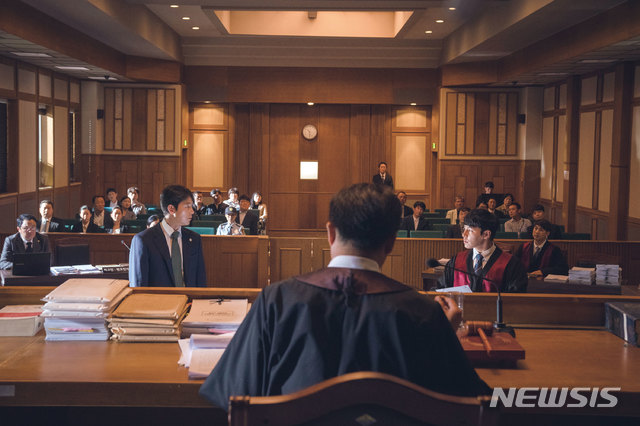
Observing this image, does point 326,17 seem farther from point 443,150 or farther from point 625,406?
point 625,406

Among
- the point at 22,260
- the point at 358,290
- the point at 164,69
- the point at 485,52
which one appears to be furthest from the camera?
the point at 164,69

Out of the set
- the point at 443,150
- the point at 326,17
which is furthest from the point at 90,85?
the point at 443,150

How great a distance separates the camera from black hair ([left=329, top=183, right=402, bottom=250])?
6.82 ft

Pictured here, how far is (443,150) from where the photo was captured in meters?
16.2

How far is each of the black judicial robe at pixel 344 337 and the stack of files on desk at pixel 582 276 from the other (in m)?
5.34

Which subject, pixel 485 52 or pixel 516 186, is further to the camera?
pixel 516 186

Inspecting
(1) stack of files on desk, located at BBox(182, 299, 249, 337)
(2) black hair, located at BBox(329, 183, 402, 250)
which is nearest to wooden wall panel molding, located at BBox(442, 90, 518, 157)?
(1) stack of files on desk, located at BBox(182, 299, 249, 337)

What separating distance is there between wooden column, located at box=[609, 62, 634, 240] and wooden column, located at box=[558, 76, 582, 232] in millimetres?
2170

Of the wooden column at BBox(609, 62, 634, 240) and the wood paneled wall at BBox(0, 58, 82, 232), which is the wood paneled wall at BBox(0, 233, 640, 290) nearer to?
the wooden column at BBox(609, 62, 634, 240)

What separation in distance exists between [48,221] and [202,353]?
767 cm

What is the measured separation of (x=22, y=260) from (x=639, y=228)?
8.61 m

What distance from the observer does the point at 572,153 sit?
44.5ft

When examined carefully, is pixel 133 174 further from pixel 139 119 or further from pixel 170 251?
pixel 170 251

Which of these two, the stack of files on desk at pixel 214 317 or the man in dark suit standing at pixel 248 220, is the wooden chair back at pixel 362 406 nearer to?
the stack of files on desk at pixel 214 317
